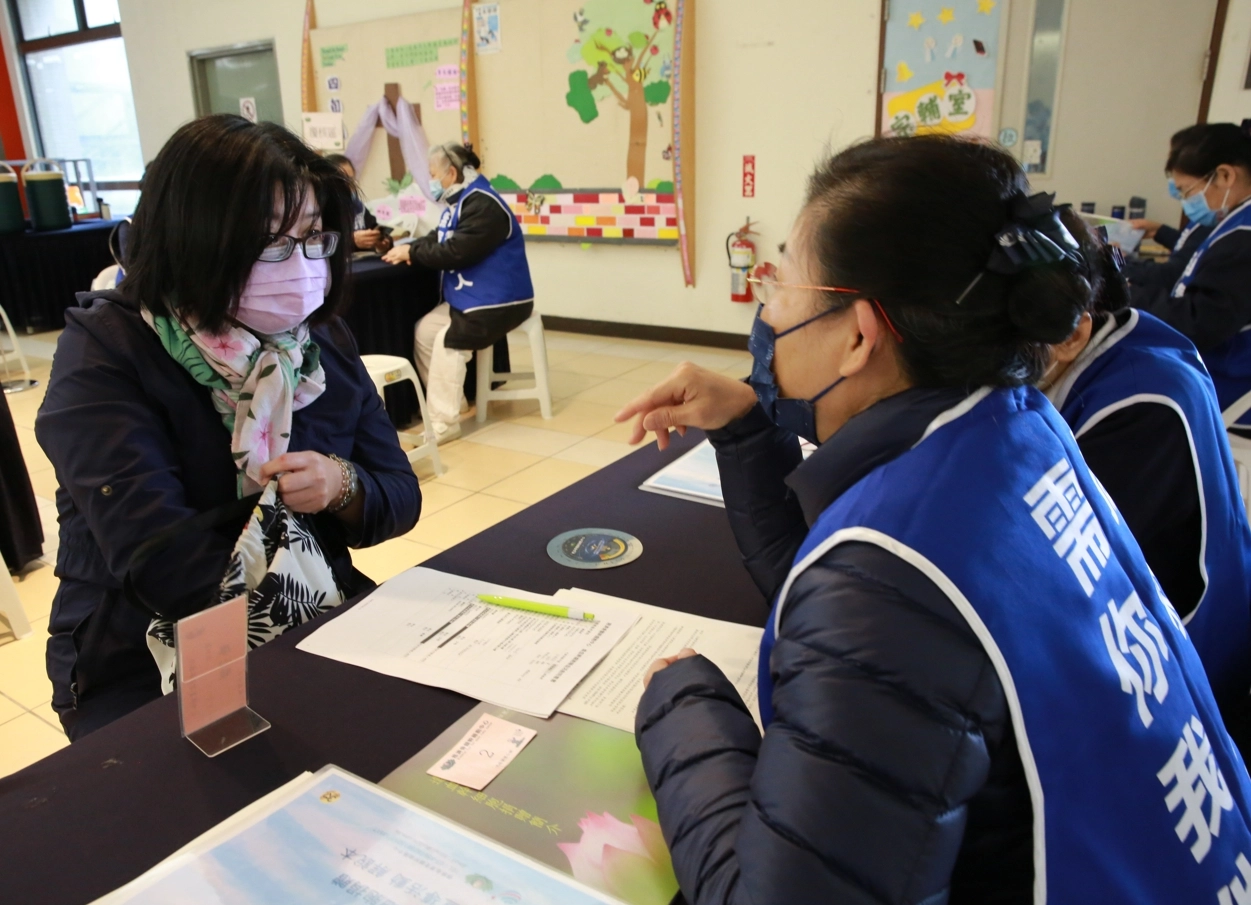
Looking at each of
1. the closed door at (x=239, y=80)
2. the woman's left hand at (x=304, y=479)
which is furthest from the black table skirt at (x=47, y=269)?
the woman's left hand at (x=304, y=479)

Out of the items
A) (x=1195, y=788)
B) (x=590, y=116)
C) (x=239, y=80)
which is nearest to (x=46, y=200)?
(x=239, y=80)

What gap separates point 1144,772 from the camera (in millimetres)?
627

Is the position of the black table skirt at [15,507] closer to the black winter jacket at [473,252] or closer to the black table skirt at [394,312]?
the black table skirt at [394,312]

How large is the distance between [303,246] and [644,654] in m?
0.79

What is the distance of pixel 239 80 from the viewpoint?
725 centimetres

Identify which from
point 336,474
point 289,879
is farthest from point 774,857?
point 336,474

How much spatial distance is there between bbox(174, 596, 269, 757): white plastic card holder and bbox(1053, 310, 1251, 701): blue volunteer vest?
1130mm

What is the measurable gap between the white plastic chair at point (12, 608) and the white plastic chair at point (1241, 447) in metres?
3.23

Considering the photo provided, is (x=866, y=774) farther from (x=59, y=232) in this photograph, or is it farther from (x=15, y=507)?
(x=59, y=232)

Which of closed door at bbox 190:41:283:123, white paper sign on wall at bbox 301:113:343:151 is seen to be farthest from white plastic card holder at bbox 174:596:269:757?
closed door at bbox 190:41:283:123

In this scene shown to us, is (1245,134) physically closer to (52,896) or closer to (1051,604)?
(1051,604)

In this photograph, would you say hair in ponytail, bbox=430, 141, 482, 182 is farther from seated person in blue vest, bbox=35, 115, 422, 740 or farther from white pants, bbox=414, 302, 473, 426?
seated person in blue vest, bbox=35, 115, 422, 740

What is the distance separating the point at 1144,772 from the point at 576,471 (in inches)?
117

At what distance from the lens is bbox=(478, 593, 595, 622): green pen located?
3.42 ft
